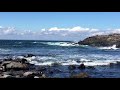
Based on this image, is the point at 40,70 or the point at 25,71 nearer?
the point at 25,71

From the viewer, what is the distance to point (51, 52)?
7949 millimetres
